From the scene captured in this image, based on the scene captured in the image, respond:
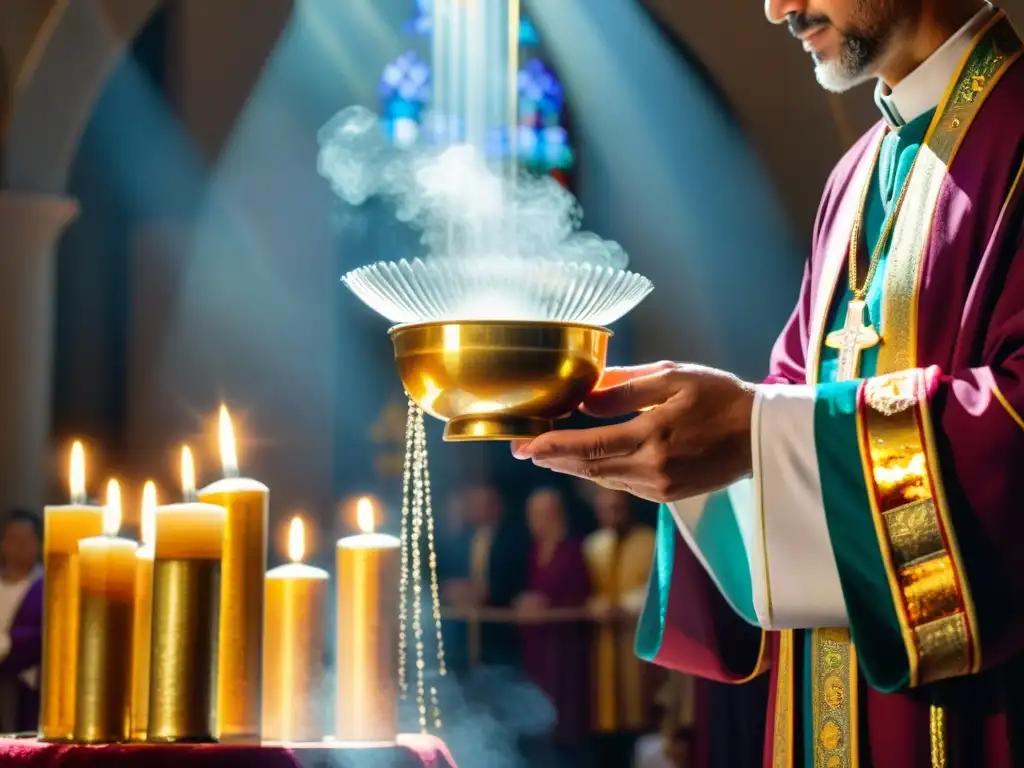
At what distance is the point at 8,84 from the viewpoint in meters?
8.94

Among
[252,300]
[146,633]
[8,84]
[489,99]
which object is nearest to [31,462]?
[8,84]

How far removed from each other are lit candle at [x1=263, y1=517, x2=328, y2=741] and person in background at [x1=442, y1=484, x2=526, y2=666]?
656 centimetres

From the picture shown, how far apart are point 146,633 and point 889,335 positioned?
1.06 meters

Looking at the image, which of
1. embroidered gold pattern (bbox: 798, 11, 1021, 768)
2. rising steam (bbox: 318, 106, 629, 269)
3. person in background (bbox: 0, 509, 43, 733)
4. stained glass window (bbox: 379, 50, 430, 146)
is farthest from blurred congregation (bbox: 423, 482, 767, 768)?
stained glass window (bbox: 379, 50, 430, 146)

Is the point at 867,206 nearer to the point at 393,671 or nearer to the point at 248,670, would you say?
the point at 393,671

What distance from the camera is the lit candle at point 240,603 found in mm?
1720

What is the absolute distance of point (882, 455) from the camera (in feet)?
5.30

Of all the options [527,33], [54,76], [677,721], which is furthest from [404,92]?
[677,721]

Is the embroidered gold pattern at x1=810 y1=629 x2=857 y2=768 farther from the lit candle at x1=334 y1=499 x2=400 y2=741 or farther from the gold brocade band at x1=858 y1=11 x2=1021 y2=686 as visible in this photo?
the lit candle at x1=334 y1=499 x2=400 y2=741

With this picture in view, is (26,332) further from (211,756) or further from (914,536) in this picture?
(914,536)

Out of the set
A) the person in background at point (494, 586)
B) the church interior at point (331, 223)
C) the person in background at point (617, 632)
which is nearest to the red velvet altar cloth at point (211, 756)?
the person in background at point (617, 632)

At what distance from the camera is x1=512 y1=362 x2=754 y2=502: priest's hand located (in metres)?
1.58

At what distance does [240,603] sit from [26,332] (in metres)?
7.52

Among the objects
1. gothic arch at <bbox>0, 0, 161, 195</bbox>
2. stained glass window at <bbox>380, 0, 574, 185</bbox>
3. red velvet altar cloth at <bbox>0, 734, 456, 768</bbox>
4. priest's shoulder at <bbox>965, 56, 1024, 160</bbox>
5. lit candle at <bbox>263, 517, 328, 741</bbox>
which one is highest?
stained glass window at <bbox>380, 0, 574, 185</bbox>
